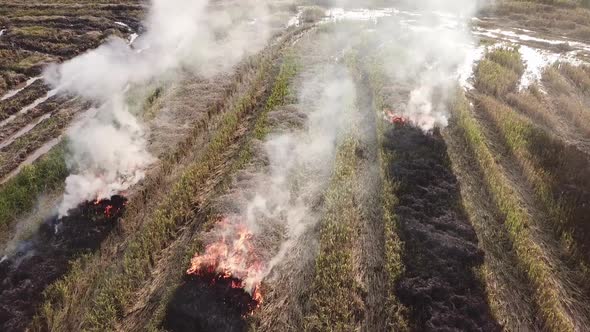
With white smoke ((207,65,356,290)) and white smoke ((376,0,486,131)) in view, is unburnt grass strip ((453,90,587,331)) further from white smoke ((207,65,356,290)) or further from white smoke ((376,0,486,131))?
white smoke ((207,65,356,290))

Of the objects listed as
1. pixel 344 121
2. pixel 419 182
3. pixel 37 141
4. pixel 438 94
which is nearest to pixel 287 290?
pixel 419 182

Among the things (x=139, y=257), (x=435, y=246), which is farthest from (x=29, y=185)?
(x=435, y=246)

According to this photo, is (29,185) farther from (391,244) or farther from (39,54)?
(39,54)

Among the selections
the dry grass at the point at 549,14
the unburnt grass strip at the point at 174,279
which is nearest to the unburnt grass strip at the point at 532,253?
the unburnt grass strip at the point at 174,279

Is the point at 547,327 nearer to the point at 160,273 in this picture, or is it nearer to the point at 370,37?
the point at 160,273

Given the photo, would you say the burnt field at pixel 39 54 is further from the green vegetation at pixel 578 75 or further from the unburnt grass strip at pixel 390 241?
the green vegetation at pixel 578 75
